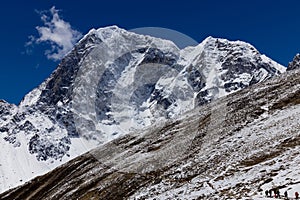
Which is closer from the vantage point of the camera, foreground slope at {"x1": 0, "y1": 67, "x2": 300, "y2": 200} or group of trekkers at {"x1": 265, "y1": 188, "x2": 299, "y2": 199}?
group of trekkers at {"x1": 265, "y1": 188, "x2": 299, "y2": 199}

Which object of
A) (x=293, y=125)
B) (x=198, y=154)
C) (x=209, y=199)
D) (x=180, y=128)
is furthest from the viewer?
(x=180, y=128)

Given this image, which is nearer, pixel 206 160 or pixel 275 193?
pixel 275 193

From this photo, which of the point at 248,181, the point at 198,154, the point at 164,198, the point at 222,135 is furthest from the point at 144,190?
the point at 222,135

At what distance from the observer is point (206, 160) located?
55.1 metres

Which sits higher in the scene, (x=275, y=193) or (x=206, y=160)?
(x=206, y=160)

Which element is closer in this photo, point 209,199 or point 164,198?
point 209,199

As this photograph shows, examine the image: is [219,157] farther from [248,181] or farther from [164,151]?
[164,151]

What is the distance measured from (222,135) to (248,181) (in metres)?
28.8

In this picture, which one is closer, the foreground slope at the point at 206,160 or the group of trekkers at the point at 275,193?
the group of trekkers at the point at 275,193

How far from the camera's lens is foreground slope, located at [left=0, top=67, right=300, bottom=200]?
40.9 metres

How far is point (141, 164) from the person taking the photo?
2793 inches

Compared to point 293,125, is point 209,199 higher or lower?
lower

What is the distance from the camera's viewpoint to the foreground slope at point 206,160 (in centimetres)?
4088

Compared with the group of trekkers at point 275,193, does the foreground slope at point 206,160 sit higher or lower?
higher
